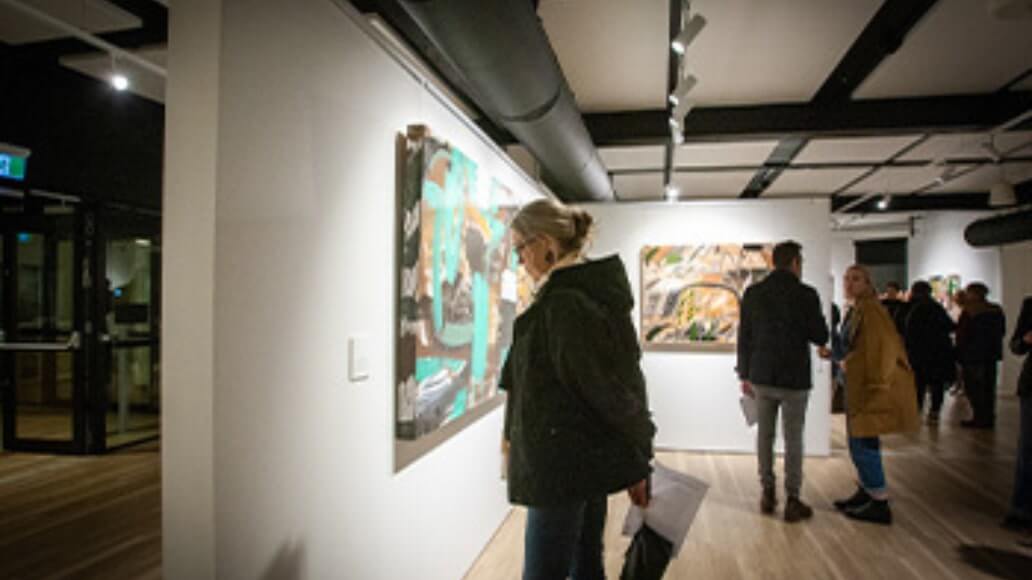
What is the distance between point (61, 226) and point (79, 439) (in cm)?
201

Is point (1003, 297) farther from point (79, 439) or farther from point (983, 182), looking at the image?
point (79, 439)

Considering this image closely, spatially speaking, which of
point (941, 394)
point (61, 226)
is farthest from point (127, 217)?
Result: point (941, 394)

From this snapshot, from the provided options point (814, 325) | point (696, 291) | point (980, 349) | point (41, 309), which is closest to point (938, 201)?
point (980, 349)

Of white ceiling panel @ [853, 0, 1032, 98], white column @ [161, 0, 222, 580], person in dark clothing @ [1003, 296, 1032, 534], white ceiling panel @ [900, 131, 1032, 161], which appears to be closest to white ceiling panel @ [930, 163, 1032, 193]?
white ceiling panel @ [900, 131, 1032, 161]

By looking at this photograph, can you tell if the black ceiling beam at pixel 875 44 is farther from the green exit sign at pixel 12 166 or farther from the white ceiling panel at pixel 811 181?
the green exit sign at pixel 12 166

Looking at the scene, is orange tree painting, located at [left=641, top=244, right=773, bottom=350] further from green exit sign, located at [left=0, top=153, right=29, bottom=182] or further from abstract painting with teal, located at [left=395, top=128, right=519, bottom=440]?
green exit sign, located at [left=0, top=153, right=29, bottom=182]

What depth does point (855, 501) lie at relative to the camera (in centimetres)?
399

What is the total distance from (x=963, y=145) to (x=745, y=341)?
3.54 m

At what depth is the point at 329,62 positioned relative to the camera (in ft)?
5.52

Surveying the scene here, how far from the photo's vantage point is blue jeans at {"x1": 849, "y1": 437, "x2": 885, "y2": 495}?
3703 millimetres

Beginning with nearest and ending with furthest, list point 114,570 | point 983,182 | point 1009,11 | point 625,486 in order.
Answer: point 625,486 < point 1009,11 < point 114,570 < point 983,182

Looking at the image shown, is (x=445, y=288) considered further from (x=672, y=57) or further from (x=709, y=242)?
(x=709, y=242)

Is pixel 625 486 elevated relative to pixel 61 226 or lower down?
lower down

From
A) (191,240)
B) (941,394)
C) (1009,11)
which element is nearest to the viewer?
(191,240)
